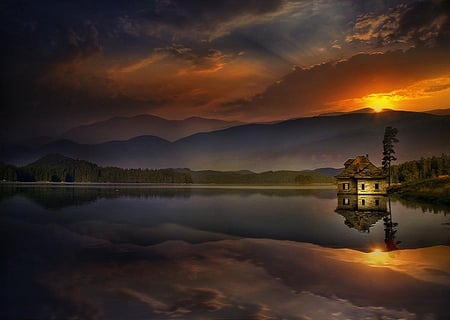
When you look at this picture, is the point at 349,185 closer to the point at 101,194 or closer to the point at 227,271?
the point at 101,194

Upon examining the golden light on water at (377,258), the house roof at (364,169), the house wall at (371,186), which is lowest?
the golden light on water at (377,258)

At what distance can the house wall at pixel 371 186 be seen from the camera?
202 feet

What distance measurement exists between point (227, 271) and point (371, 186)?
5083 cm

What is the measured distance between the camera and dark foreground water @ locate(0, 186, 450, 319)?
1262cm

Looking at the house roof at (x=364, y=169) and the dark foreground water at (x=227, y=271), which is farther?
the house roof at (x=364, y=169)

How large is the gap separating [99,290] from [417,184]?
6469 cm

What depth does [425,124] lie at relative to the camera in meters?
142

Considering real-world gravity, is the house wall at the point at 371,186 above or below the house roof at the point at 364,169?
below

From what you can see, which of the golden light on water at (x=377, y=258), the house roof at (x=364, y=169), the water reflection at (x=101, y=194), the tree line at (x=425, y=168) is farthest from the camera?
the tree line at (x=425, y=168)

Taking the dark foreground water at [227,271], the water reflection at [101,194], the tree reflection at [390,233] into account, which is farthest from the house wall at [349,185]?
the dark foreground water at [227,271]

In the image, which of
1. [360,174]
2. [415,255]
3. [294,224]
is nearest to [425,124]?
[360,174]

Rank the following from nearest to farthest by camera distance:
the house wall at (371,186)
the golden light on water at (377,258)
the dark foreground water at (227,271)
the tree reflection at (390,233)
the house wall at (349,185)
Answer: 1. the dark foreground water at (227,271)
2. the golden light on water at (377,258)
3. the tree reflection at (390,233)
4. the house wall at (371,186)
5. the house wall at (349,185)

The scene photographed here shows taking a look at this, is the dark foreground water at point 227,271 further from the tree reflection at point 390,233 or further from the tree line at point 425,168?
the tree line at point 425,168

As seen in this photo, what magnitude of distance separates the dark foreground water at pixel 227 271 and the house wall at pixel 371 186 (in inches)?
1188
